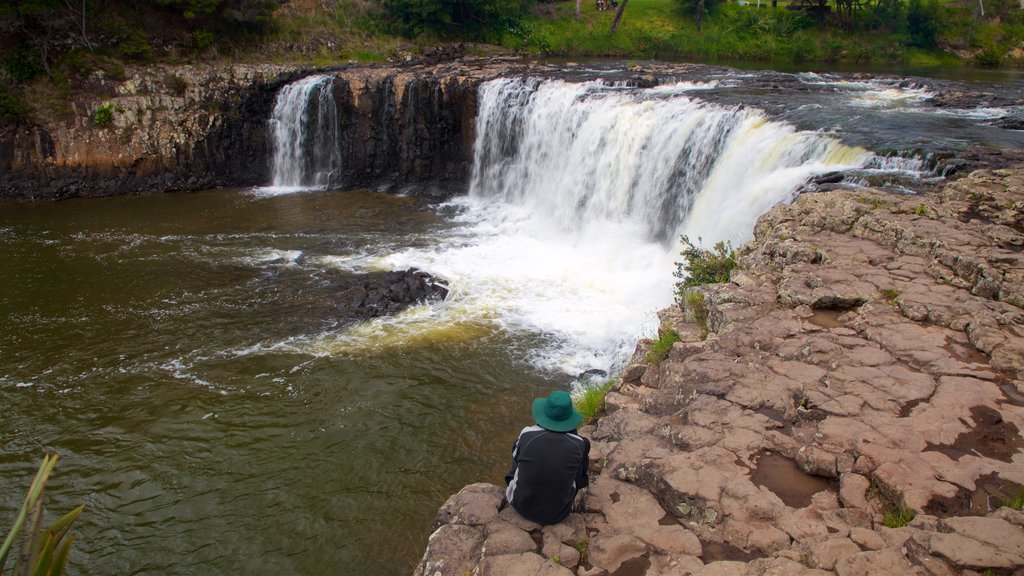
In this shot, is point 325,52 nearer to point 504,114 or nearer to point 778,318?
point 504,114

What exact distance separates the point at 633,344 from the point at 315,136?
15751mm

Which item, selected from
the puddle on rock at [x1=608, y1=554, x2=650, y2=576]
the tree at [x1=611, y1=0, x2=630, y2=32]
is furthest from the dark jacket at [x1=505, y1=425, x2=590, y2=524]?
the tree at [x1=611, y1=0, x2=630, y2=32]

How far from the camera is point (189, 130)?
2256 cm

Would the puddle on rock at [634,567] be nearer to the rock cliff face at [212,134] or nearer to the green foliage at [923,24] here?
the rock cliff face at [212,134]

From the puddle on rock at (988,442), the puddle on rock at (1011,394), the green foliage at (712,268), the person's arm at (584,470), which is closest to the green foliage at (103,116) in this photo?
the green foliage at (712,268)

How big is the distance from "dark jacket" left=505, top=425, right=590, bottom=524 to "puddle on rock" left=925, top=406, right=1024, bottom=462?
2.79 m

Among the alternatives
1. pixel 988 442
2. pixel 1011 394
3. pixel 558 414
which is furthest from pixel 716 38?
pixel 558 414

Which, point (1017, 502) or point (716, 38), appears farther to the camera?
point (716, 38)

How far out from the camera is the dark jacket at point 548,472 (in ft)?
16.2

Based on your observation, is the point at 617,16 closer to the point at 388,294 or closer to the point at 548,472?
the point at 388,294

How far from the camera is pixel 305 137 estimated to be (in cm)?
2275

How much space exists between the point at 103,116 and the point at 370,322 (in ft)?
50.8

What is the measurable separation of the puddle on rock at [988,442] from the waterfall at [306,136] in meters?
20.0

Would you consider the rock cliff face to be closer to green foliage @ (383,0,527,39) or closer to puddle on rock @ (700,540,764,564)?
green foliage @ (383,0,527,39)
